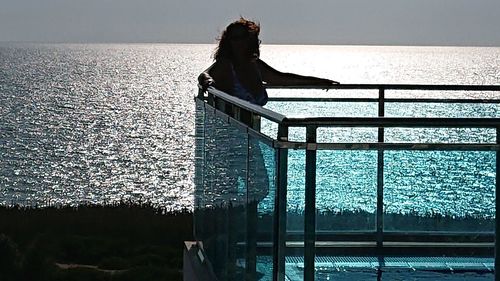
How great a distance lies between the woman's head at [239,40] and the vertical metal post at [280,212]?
2.95 meters

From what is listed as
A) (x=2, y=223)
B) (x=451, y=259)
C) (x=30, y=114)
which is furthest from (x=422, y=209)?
(x=30, y=114)

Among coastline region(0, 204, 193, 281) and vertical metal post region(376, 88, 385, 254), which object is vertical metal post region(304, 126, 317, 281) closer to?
vertical metal post region(376, 88, 385, 254)

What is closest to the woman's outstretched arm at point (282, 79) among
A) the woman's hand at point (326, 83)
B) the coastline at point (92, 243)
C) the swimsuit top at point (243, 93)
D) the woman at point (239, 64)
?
the woman's hand at point (326, 83)

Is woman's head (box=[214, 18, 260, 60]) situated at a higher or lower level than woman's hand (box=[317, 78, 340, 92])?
higher

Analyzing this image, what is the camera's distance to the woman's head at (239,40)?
24.0ft

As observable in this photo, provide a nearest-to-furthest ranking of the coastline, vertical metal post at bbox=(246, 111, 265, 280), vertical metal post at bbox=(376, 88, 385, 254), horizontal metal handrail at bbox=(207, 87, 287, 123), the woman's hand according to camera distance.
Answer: horizontal metal handrail at bbox=(207, 87, 287, 123)
vertical metal post at bbox=(246, 111, 265, 280)
vertical metal post at bbox=(376, 88, 385, 254)
the woman's hand
the coastline

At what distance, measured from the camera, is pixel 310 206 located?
436 centimetres

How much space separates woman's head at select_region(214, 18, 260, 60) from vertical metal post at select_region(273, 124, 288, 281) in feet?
9.69

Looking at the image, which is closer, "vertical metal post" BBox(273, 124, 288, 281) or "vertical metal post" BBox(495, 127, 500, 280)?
"vertical metal post" BBox(273, 124, 288, 281)

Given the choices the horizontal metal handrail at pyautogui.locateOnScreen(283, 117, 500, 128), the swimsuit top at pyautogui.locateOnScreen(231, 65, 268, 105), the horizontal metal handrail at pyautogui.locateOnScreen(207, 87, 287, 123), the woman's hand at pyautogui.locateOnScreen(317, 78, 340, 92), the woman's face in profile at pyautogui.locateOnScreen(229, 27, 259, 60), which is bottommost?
the horizontal metal handrail at pyautogui.locateOnScreen(283, 117, 500, 128)

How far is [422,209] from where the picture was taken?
5031 mm

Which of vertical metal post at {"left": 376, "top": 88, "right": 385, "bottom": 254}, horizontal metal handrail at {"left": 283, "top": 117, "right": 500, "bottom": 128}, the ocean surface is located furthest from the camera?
the ocean surface

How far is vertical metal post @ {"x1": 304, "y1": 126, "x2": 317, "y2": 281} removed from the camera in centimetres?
423

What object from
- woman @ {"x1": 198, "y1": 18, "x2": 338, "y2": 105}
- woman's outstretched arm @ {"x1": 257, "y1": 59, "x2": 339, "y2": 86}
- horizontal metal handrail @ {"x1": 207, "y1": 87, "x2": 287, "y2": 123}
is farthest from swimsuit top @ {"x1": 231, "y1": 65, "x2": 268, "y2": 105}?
horizontal metal handrail @ {"x1": 207, "y1": 87, "x2": 287, "y2": 123}
